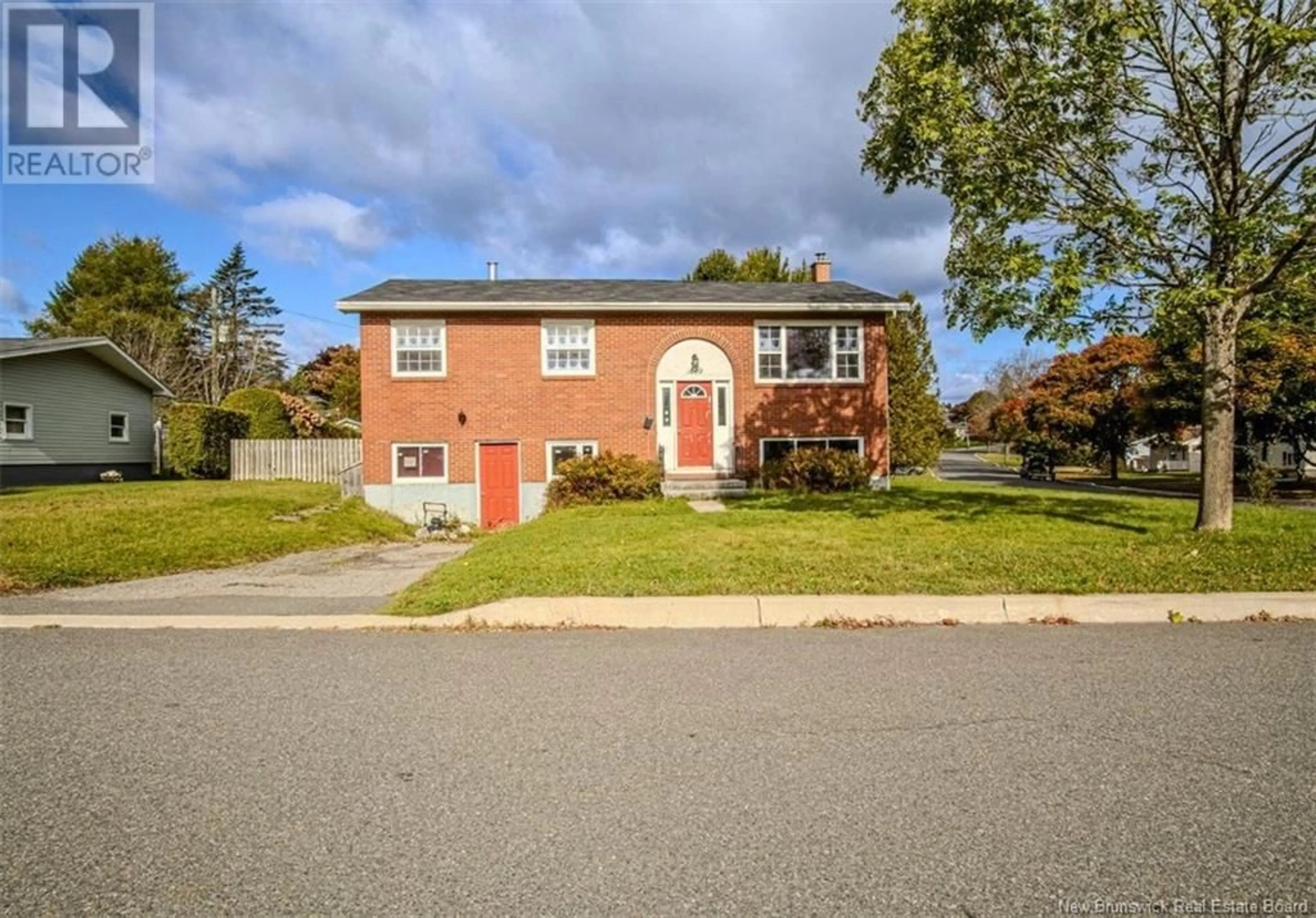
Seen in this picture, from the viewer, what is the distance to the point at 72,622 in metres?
7.02

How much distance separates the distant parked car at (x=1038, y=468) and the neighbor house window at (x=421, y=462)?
29.7 m

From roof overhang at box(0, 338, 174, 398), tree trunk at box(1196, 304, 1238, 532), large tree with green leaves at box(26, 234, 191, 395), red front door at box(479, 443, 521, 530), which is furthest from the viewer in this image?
large tree with green leaves at box(26, 234, 191, 395)

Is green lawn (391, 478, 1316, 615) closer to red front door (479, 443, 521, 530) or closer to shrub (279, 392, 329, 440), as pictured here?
Result: red front door (479, 443, 521, 530)

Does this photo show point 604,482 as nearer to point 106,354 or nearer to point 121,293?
point 106,354

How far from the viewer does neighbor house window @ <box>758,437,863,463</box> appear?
19.8 m

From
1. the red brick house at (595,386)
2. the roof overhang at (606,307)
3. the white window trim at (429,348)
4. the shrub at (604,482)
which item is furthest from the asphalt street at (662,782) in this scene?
the roof overhang at (606,307)

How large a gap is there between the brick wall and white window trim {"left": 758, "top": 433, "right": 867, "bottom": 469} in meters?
0.09

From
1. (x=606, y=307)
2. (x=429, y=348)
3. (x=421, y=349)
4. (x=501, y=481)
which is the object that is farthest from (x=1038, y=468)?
(x=421, y=349)

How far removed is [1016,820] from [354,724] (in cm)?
353

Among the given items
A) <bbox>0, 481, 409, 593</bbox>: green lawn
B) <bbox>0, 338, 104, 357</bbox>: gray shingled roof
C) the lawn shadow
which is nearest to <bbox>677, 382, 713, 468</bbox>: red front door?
the lawn shadow

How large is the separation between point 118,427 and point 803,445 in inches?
982

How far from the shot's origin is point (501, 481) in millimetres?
19234

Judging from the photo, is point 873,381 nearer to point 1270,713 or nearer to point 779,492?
point 779,492

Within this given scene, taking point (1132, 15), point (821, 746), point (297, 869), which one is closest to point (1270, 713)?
point (821, 746)
